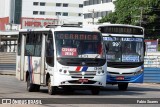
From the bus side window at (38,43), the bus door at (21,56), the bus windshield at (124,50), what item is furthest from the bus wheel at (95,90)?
the bus door at (21,56)

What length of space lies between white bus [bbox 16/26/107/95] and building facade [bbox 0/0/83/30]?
113 metres

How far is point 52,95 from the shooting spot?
21.1 metres

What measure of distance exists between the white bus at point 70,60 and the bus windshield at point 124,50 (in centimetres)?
408

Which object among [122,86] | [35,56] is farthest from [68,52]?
[122,86]

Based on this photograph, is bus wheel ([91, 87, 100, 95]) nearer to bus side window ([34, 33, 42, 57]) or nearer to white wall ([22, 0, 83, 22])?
bus side window ([34, 33, 42, 57])

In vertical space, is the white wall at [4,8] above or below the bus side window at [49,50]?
above

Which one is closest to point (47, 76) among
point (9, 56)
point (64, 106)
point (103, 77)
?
point (103, 77)

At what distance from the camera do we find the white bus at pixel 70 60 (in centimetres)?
2070

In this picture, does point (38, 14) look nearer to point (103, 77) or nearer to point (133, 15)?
point (133, 15)

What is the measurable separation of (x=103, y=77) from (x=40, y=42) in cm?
337

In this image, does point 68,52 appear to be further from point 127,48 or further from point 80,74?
point 127,48

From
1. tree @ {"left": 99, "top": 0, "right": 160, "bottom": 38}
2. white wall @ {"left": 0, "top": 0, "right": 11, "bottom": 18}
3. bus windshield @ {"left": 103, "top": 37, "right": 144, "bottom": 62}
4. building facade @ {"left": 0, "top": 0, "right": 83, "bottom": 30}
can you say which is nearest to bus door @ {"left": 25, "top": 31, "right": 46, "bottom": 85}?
bus windshield @ {"left": 103, "top": 37, "right": 144, "bottom": 62}

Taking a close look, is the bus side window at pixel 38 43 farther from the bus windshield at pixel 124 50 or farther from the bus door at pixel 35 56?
the bus windshield at pixel 124 50

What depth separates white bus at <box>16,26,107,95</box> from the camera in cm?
2070
